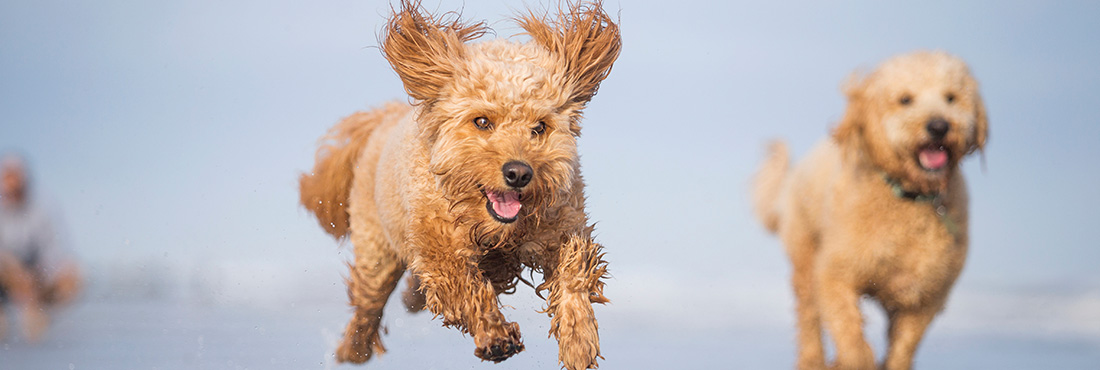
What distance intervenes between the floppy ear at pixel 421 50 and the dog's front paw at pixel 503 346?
1157 millimetres

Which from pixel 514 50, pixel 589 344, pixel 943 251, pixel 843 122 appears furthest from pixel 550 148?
pixel 943 251

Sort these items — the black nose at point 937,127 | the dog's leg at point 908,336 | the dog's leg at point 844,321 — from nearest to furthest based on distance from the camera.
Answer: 1. the black nose at point 937,127
2. the dog's leg at point 844,321
3. the dog's leg at point 908,336

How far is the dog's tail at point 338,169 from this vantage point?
635 cm

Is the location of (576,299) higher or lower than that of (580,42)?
lower

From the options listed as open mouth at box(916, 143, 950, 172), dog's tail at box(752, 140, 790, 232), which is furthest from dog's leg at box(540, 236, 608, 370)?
dog's tail at box(752, 140, 790, 232)

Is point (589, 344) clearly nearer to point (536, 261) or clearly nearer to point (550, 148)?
point (536, 261)

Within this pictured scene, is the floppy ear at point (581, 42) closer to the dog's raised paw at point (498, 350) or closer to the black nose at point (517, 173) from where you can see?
the black nose at point (517, 173)

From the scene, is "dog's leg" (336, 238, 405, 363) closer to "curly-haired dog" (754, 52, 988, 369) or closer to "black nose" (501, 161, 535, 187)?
"black nose" (501, 161, 535, 187)

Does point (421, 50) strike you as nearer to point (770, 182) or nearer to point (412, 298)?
point (412, 298)

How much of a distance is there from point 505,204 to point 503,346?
0.68m

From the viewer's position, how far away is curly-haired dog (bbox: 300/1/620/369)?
14.0 ft

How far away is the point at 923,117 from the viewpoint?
5922mm

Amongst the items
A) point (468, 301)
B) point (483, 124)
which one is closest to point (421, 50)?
point (483, 124)

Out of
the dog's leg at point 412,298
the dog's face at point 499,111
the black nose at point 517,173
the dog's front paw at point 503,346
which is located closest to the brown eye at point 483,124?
the dog's face at point 499,111
